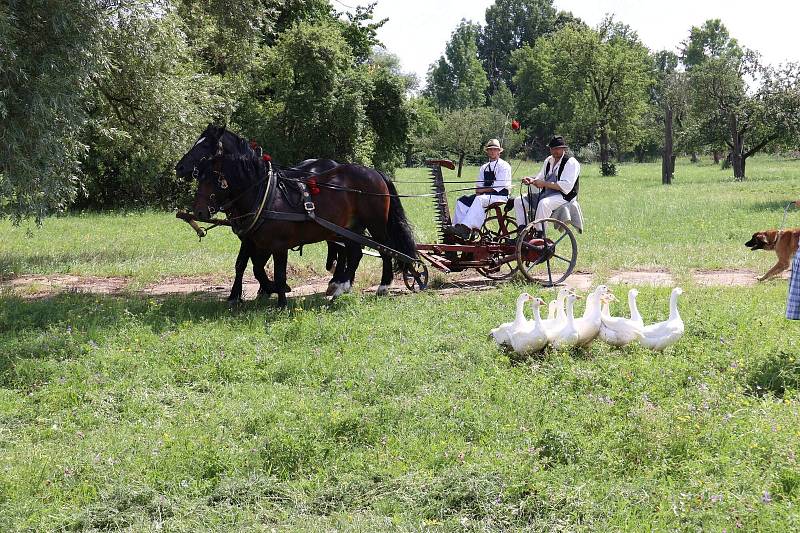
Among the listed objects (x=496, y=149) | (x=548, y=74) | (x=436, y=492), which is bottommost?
(x=436, y=492)

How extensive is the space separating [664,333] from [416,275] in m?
4.36

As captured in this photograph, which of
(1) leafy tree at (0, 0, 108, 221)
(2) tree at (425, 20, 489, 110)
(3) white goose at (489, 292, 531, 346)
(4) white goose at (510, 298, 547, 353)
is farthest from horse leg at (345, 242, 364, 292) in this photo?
(2) tree at (425, 20, 489, 110)

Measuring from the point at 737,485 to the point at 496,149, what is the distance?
7.46 m

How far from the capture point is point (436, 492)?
4.88 metres

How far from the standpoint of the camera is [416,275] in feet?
36.0

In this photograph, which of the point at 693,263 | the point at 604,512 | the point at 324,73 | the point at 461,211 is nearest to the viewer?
the point at 604,512

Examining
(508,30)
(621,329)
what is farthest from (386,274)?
(508,30)

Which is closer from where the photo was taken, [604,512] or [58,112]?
[604,512]

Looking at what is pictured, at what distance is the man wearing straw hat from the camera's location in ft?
36.6

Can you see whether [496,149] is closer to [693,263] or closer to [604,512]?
[693,263]

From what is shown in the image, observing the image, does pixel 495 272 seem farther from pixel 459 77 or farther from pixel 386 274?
pixel 459 77

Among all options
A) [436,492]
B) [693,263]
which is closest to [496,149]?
[693,263]

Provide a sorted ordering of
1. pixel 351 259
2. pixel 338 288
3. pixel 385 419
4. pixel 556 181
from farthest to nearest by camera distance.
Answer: pixel 556 181
pixel 351 259
pixel 338 288
pixel 385 419

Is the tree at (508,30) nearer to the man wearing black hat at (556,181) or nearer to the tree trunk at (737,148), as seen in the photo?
the tree trunk at (737,148)
